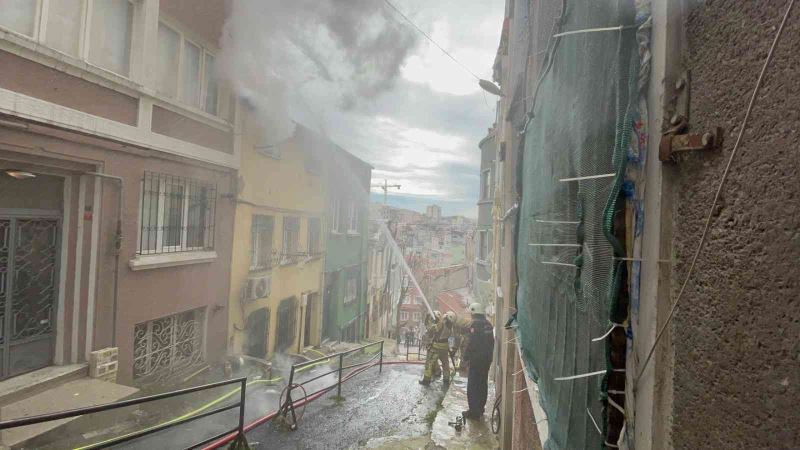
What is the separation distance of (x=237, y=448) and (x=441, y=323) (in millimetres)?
4610

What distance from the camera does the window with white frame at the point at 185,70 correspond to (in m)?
6.04

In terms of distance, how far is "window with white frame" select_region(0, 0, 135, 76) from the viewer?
4086 mm

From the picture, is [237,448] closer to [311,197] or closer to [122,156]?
[122,156]

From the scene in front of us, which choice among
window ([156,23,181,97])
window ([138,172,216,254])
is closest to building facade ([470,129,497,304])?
window ([138,172,216,254])

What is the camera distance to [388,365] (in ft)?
31.8

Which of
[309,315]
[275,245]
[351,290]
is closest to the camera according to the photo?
[275,245]

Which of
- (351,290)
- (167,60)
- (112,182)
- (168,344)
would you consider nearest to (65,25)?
(167,60)

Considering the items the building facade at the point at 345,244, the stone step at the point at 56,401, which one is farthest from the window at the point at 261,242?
the stone step at the point at 56,401

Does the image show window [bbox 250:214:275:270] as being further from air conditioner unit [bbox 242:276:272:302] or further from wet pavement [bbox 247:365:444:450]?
wet pavement [bbox 247:365:444:450]

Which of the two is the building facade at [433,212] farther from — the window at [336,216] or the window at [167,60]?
the window at [167,60]

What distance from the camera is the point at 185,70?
21.2 feet

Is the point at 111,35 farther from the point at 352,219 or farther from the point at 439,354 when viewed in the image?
the point at 352,219

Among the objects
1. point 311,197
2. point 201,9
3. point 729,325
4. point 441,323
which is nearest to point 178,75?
point 201,9

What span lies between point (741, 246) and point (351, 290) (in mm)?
16483
